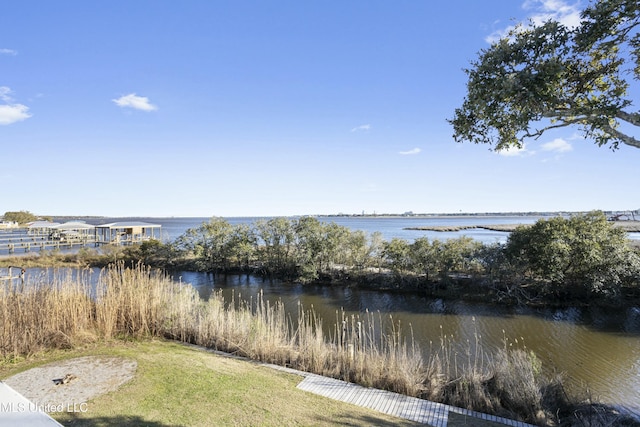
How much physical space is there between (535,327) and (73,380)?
43.5 feet

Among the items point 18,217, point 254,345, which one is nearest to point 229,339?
point 254,345

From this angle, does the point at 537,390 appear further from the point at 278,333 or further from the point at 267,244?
the point at 267,244

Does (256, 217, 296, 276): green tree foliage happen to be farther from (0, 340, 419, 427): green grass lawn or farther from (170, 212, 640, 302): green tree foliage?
(0, 340, 419, 427): green grass lawn

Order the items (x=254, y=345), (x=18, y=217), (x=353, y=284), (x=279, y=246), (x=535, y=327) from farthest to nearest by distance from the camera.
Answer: (x=18, y=217)
(x=279, y=246)
(x=353, y=284)
(x=535, y=327)
(x=254, y=345)

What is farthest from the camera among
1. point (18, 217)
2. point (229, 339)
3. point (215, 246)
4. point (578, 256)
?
point (18, 217)

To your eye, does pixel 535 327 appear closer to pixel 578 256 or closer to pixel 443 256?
pixel 578 256

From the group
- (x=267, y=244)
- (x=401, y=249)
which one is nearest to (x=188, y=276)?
(x=267, y=244)

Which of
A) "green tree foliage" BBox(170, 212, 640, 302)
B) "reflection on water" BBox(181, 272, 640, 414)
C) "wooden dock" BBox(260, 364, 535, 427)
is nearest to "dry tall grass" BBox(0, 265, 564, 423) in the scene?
"wooden dock" BBox(260, 364, 535, 427)

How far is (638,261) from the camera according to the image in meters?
13.1

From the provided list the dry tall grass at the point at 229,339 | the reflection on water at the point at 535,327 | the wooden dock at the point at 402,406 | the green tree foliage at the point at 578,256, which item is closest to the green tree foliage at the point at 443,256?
the green tree foliage at the point at 578,256

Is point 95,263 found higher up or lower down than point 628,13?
lower down

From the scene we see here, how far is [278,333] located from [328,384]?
1892mm

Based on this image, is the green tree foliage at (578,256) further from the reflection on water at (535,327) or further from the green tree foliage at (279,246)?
the green tree foliage at (279,246)

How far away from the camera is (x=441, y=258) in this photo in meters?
16.7
